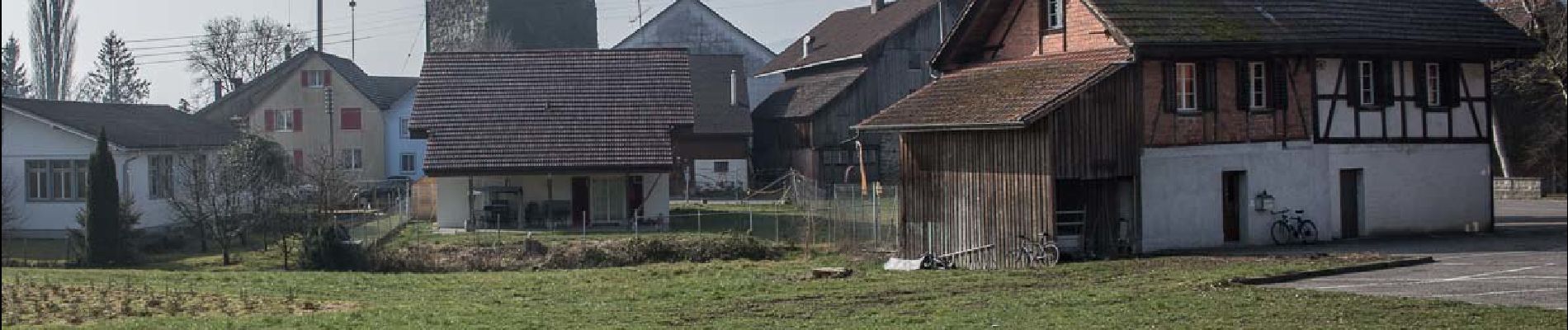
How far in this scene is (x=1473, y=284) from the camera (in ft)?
66.4

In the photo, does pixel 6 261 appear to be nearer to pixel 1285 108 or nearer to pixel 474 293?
pixel 474 293

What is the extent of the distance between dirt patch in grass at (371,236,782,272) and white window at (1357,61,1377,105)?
50.2 feet

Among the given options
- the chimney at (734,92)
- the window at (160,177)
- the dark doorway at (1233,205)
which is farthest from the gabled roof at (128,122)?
the chimney at (734,92)

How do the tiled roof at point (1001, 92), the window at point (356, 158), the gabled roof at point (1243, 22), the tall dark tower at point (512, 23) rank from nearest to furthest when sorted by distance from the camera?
the gabled roof at point (1243, 22)
the tiled roof at point (1001, 92)
the window at point (356, 158)
the tall dark tower at point (512, 23)

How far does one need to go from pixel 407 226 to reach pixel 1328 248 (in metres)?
27.7

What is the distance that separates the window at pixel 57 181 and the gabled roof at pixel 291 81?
35.3 metres

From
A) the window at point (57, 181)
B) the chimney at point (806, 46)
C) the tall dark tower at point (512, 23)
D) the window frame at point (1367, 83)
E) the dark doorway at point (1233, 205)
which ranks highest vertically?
the tall dark tower at point (512, 23)

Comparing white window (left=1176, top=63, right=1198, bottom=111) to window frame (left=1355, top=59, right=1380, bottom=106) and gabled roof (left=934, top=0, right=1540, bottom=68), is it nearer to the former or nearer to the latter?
gabled roof (left=934, top=0, right=1540, bottom=68)

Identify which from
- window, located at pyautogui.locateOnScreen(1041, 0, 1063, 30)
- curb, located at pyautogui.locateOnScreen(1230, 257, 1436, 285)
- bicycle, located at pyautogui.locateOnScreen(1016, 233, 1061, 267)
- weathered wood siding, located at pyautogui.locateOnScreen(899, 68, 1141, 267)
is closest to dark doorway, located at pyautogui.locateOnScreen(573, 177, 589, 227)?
weathered wood siding, located at pyautogui.locateOnScreen(899, 68, 1141, 267)

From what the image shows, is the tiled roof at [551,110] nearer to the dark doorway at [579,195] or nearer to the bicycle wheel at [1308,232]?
the dark doorway at [579,195]

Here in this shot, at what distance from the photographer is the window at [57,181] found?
25.0 metres

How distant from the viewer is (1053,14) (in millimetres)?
33094

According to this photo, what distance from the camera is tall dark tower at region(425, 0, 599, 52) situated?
95562 millimetres

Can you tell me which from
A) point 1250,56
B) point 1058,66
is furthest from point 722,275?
point 1250,56
